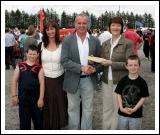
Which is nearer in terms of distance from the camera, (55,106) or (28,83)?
(28,83)

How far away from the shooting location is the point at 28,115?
4.35 m

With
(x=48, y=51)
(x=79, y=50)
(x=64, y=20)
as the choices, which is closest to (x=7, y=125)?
(x=48, y=51)

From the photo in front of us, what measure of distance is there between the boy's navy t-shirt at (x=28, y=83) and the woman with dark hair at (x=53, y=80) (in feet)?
0.71

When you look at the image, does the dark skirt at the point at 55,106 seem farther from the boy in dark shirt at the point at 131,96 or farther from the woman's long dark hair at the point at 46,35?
the boy in dark shirt at the point at 131,96

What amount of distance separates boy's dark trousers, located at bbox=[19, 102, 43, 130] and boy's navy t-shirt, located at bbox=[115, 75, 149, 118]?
118cm

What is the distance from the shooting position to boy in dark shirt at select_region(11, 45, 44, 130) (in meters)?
4.23

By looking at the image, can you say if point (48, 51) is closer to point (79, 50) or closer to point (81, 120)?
point (79, 50)

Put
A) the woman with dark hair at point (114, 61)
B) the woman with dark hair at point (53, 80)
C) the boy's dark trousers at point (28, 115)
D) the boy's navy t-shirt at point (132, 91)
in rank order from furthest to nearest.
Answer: the woman with dark hair at point (53, 80) → the boy's dark trousers at point (28, 115) → the woman with dark hair at point (114, 61) → the boy's navy t-shirt at point (132, 91)

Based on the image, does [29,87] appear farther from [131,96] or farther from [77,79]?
[131,96]

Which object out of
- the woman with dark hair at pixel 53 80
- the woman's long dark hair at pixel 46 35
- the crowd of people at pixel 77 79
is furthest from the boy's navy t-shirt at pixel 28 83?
the woman's long dark hair at pixel 46 35

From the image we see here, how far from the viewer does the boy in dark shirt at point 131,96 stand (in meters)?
3.90

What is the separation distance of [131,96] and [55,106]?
4.09 feet

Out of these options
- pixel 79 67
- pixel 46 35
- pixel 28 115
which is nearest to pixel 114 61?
pixel 79 67

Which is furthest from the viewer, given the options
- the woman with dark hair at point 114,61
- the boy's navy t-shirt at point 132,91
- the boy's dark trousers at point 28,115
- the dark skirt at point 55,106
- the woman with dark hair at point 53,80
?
the dark skirt at point 55,106
